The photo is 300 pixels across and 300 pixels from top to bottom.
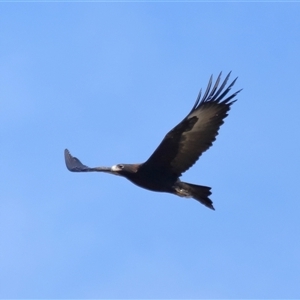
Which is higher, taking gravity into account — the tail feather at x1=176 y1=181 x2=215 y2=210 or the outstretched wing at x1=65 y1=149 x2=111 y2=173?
the outstretched wing at x1=65 y1=149 x2=111 y2=173

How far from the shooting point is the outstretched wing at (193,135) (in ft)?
64.3

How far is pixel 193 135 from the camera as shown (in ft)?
64.6

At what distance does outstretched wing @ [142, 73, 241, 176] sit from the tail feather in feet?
1.18

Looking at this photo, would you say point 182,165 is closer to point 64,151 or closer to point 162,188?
point 162,188

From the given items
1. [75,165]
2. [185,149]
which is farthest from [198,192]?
[75,165]

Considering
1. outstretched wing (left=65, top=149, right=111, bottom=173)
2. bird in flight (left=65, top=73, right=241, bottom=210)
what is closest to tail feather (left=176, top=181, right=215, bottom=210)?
bird in flight (left=65, top=73, right=241, bottom=210)

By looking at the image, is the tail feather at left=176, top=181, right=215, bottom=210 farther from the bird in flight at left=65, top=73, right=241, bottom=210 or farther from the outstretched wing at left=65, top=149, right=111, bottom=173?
the outstretched wing at left=65, top=149, right=111, bottom=173

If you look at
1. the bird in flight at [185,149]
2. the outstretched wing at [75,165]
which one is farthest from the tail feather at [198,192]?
the outstretched wing at [75,165]

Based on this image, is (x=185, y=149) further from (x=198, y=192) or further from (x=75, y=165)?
(x=75, y=165)

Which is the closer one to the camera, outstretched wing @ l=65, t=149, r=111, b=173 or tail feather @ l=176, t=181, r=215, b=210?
tail feather @ l=176, t=181, r=215, b=210

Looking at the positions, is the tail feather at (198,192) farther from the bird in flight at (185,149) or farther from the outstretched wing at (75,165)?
the outstretched wing at (75,165)

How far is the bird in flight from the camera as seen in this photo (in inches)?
772

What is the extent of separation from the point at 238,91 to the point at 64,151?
4723mm

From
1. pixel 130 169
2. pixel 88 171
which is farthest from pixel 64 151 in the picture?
pixel 130 169
